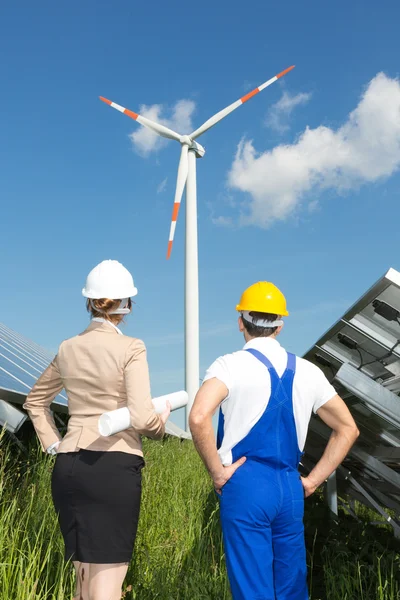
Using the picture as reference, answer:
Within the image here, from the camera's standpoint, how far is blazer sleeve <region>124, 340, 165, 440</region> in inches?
138

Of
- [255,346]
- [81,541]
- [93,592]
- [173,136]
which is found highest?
[173,136]

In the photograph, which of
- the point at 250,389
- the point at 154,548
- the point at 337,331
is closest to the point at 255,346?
the point at 250,389

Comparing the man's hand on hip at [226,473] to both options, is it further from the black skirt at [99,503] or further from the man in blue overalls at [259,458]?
the black skirt at [99,503]

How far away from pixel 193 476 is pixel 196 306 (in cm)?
1008

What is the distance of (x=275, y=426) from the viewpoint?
144 inches

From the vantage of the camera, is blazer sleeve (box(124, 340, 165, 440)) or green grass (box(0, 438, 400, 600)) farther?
green grass (box(0, 438, 400, 600))

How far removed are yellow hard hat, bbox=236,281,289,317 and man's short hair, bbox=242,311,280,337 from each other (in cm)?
3

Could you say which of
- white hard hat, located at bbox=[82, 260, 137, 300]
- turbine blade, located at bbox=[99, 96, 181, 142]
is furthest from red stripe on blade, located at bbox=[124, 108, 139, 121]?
white hard hat, located at bbox=[82, 260, 137, 300]

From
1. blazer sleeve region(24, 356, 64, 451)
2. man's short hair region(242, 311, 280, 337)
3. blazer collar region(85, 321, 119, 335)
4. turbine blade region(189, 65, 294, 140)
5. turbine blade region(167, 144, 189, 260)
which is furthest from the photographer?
turbine blade region(189, 65, 294, 140)

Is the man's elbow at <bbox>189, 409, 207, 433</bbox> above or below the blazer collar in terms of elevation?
below

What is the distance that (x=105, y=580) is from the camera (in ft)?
11.6

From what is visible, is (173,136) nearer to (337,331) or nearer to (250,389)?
(337,331)

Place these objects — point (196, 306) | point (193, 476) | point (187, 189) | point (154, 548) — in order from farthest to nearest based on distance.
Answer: point (187, 189), point (196, 306), point (193, 476), point (154, 548)

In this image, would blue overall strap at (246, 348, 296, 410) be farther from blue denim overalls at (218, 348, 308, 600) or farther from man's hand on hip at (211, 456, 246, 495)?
man's hand on hip at (211, 456, 246, 495)
